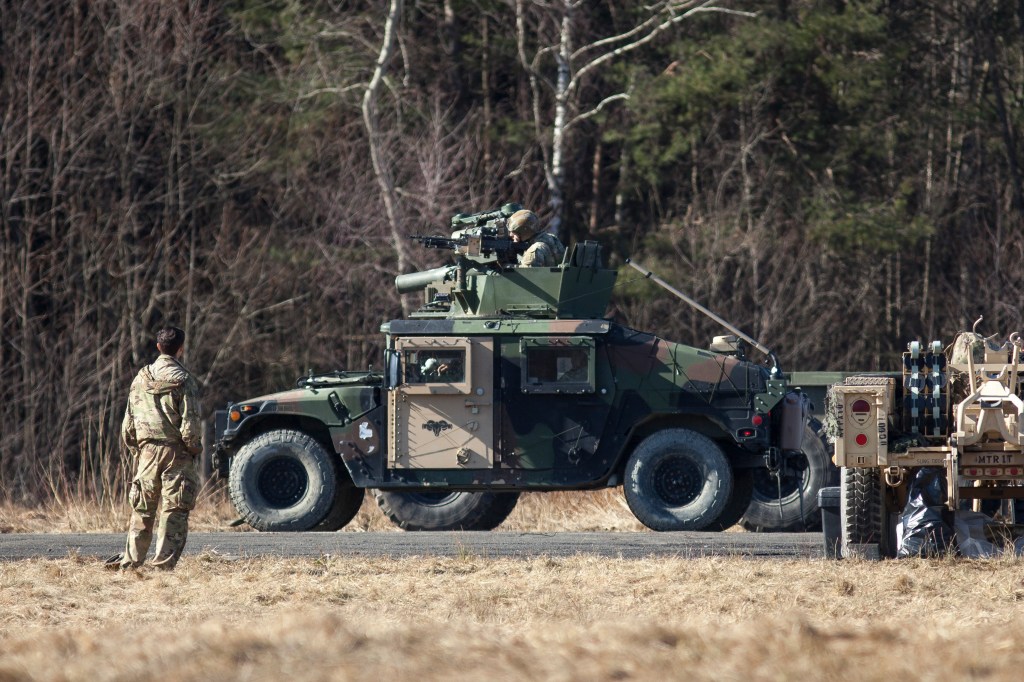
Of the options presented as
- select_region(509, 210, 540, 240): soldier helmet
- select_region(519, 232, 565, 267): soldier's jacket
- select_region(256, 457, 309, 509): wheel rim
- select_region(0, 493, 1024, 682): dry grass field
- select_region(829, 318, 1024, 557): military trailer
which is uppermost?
select_region(509, 210, 540, 240): soldier helmet

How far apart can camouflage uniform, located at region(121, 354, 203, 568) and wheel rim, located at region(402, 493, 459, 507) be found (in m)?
4.76

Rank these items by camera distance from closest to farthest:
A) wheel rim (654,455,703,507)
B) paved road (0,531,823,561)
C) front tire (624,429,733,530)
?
1. paved road (0,531,823,561)
2. front tire (624,429,733,530)
3. wheel rim (654,455,703,507)

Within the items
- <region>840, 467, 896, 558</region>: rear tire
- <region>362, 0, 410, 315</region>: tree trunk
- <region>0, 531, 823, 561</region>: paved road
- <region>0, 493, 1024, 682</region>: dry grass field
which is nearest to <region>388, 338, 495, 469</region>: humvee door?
<region>0, 531, 823, 561</region>: paved road

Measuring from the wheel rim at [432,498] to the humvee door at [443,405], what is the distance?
3.75 ft

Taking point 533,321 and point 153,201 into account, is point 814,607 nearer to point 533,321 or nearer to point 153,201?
point 533,321

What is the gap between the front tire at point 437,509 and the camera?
1540cm

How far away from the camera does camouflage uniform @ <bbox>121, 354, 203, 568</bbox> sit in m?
10.7

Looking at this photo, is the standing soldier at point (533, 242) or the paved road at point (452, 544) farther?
the standing soldier at point (533, 242)

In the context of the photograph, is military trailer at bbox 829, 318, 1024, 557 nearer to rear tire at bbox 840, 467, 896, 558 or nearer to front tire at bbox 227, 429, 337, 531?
rear tire at bbox 840, 467, 896, 558

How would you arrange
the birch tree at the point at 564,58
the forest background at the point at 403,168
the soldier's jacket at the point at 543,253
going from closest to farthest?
1. the soldier's jacket at the point at 543,253
2. the forest background at the point at 403,168
3. the birch tree at the point at 564,58

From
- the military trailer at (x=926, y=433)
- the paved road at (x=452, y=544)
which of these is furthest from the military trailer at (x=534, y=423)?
the military trailer at (x=926, y=433)

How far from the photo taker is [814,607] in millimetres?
9023

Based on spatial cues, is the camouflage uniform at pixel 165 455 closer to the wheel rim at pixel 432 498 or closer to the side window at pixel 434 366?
the side window at pixel 434 366

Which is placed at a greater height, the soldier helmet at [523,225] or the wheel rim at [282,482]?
the soldier helmet at [523,225]
